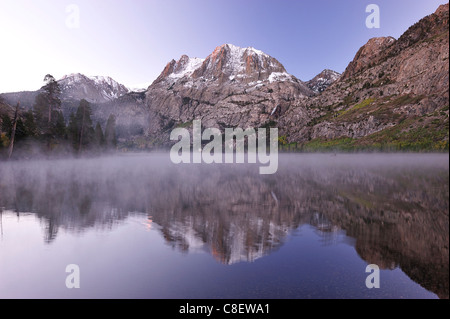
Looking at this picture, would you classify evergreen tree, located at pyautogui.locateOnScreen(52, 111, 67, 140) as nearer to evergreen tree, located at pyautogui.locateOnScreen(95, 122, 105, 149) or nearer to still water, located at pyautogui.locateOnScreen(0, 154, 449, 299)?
evergreen tree, located at pyautogui.locateOnScreen(95, 122, 105, 149)

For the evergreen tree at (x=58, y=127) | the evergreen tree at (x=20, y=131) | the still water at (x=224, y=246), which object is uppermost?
the evergreen tree at (x=58, y=127)

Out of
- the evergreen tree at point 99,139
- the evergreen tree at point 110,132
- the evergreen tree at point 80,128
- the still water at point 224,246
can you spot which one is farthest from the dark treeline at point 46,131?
the still water at point 224,246

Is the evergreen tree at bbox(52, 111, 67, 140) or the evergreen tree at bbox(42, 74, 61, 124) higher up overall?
the evergreen tree at bbox(42, 74, 61, 124)

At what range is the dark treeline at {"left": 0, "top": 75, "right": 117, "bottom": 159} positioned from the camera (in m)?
86.8

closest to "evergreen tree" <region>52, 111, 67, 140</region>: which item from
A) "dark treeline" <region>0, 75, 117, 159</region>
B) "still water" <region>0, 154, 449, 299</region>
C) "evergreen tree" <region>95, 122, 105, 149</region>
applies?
"dark treeline" <region>0, 75, 117, 159</region>

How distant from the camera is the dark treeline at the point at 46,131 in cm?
8675

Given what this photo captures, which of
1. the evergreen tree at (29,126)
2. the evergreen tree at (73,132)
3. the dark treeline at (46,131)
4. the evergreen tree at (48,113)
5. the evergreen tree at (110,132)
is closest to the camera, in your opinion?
the dark treeline at (46,131)

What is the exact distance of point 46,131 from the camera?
343ft

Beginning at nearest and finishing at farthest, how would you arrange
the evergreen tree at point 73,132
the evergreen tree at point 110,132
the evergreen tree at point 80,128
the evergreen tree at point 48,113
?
the evergreen tree at point 48,113
the evergreen tree at point 73,132
the evergreen tree at point 80,128
the evergreen tree at point 110,132

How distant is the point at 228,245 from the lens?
19172 millimetres

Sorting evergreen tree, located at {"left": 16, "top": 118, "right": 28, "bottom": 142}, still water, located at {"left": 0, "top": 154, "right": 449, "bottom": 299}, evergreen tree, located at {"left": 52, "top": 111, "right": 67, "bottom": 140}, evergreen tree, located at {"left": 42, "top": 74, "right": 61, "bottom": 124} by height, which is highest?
evergreen tree, located at {"left": 42, "top": 74, "right": 61, "bottom": 124}

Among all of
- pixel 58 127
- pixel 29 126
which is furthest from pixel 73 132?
pixel 29 126

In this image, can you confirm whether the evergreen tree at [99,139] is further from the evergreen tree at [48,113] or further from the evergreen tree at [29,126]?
the evergreen tree at [29,126]
